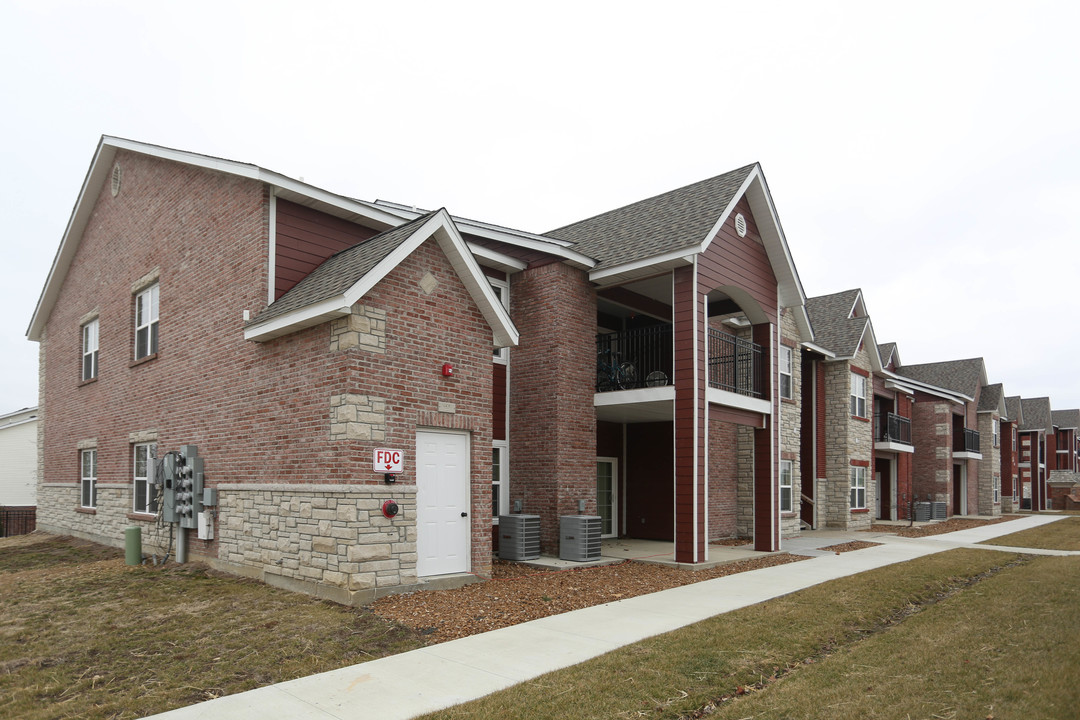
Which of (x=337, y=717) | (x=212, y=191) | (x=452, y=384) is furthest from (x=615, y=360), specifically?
(x=337, y=717)

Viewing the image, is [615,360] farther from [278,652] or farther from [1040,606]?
[278,652]

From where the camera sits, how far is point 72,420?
61.4ft

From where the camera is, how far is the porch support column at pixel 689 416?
13266 millimetres

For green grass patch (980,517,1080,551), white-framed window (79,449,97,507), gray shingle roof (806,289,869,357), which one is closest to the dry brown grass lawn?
green grass patch (980,517,1080,551)

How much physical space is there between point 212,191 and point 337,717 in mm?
10298

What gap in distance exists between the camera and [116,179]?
16828 mm

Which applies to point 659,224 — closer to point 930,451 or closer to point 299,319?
point 299,319

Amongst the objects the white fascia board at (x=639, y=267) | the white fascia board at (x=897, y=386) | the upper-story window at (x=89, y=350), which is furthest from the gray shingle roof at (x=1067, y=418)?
the upper-story window at (x=89, y=350)

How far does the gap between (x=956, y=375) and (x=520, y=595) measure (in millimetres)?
34802

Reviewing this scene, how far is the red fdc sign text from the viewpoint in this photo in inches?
373

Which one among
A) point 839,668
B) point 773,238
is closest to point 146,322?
point 773,238

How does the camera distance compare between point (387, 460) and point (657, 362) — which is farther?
point (657, 362)

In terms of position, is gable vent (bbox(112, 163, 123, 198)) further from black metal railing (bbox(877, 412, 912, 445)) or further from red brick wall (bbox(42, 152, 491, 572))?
black metal railing (bbox(877, 412, 912, 445))

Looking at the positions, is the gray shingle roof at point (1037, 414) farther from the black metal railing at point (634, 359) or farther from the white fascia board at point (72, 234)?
the white fascia board at point (72, 234)
